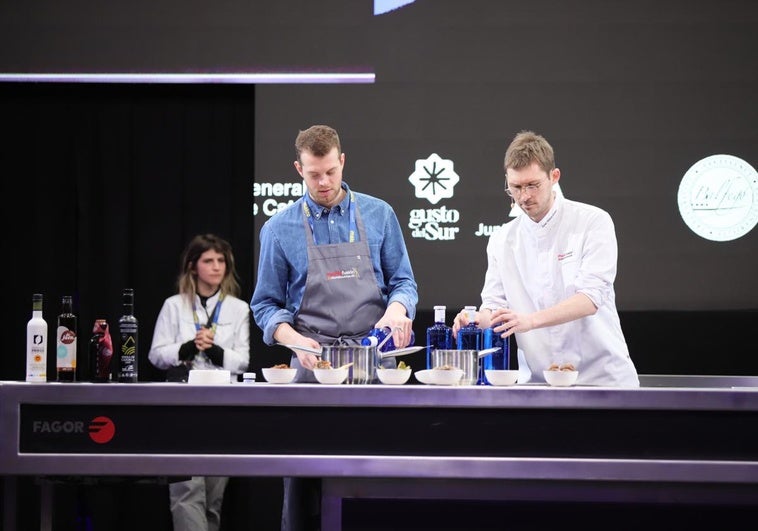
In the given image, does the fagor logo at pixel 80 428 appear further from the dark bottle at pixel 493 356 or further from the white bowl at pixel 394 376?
the dark bottle at pixel 493 356

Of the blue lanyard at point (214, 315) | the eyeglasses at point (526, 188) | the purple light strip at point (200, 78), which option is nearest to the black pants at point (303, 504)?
the eyeglasses at point (526, 188)

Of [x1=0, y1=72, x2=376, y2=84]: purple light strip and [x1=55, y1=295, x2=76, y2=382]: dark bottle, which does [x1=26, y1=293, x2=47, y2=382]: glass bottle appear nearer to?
[x1=55, y1=295, x2=76, y2=382]: dark bottle

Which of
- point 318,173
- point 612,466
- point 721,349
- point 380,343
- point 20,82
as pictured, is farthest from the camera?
point 20,82

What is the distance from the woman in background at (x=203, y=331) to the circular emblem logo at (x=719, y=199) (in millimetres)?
2234

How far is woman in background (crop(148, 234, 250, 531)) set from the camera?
429 cm

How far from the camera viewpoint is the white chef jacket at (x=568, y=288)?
2879 millimetres

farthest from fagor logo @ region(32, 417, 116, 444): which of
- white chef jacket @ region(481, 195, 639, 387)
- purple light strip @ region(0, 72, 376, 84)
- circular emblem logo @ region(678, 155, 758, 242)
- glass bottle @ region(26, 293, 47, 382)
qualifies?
circular emblem logo @ region(678, 155, 758, 242)

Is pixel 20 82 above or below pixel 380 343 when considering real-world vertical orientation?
above

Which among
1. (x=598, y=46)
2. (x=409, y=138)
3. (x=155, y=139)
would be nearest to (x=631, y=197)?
(x=598, y=46)

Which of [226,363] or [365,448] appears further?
[226,363]

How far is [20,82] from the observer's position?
183 inches

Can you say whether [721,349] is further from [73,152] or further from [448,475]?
[73,152]

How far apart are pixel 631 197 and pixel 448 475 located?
8.67ft

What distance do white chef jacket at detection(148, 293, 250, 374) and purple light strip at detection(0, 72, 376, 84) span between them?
3.57 feet
